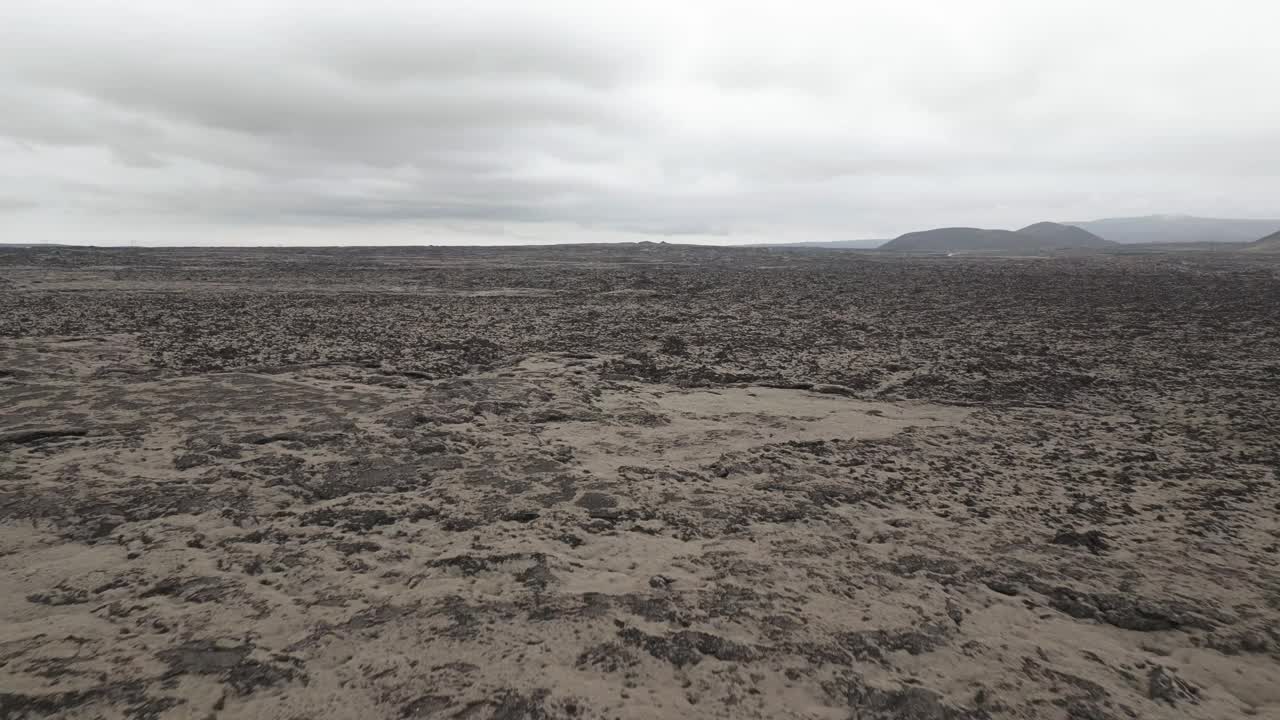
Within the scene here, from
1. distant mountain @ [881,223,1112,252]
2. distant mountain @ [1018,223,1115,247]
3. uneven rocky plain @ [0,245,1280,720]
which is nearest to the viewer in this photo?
uneven rocky plain @ [0,245,1280,720]

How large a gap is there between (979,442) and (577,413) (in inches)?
148

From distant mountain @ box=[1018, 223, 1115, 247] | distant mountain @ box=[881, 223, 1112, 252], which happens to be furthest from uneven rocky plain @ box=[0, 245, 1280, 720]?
distant mountain @ box=[1018, 223, 1115, 247]

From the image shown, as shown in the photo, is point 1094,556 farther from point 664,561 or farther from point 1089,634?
point 664,561


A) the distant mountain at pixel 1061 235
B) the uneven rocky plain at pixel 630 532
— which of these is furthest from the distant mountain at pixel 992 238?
the uneven rocky plain at pixel 630 532

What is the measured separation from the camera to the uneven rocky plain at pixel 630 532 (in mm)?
2727

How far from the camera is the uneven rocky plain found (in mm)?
2727

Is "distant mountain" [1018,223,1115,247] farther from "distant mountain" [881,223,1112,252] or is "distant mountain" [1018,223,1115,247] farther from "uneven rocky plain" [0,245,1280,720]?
"uneven rocky plain" [0,245,1280,720]

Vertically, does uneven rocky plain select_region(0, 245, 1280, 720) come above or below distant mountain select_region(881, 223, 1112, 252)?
below

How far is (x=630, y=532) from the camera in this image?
4.09 m

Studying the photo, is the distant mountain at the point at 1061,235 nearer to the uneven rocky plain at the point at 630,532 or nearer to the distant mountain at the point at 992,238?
the distant mountain at the point at 992,238

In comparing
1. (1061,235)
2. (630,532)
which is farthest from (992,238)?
(630,532)

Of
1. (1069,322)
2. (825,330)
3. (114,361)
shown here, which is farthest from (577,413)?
Result: (1069,322)

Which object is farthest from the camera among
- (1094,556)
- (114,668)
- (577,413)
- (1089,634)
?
(577,413)

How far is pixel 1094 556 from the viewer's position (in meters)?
3.90
